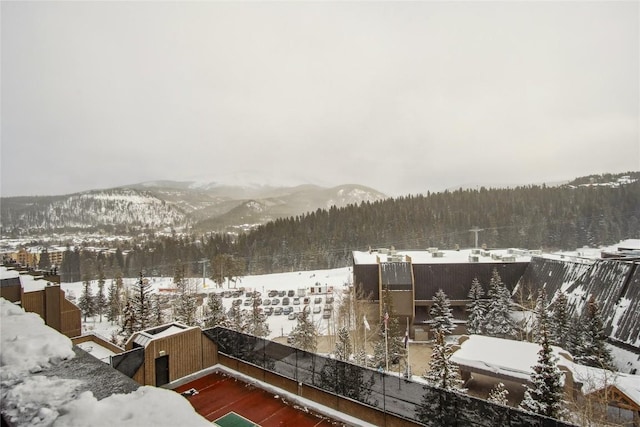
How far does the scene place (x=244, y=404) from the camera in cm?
878

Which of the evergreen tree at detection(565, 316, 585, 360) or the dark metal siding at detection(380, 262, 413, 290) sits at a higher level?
the dark metal siding at detection(380, 262, 413, 290)

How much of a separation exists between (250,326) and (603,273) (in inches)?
1150

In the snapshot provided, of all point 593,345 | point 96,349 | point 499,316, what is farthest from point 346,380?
point 499,316

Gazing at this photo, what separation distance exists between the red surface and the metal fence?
26.0 inches

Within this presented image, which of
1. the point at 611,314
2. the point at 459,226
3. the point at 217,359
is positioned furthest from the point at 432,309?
the point at 459,226

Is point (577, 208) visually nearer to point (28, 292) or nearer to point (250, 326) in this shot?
point (250, 326)

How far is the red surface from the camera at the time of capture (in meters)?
8.12

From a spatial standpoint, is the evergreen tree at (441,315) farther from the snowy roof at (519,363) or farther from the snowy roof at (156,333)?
the snowy roof at (156,333)

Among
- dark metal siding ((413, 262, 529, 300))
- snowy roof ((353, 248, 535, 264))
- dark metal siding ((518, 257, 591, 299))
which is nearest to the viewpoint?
dark metal siding ((518, 257, 591, 299))

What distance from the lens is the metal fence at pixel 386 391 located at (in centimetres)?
671

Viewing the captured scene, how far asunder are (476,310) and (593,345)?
10575 mm

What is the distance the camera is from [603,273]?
25.2 meters

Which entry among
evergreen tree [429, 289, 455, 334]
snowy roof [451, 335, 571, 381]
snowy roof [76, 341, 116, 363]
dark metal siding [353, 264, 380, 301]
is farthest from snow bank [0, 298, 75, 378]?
dark metal siding [353, 264, 380, 301]

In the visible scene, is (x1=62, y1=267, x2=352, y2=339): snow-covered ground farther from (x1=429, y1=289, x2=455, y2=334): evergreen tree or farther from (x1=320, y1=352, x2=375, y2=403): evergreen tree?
(x1=320, y1=352, x2=375, y2=403): evergreen tree
